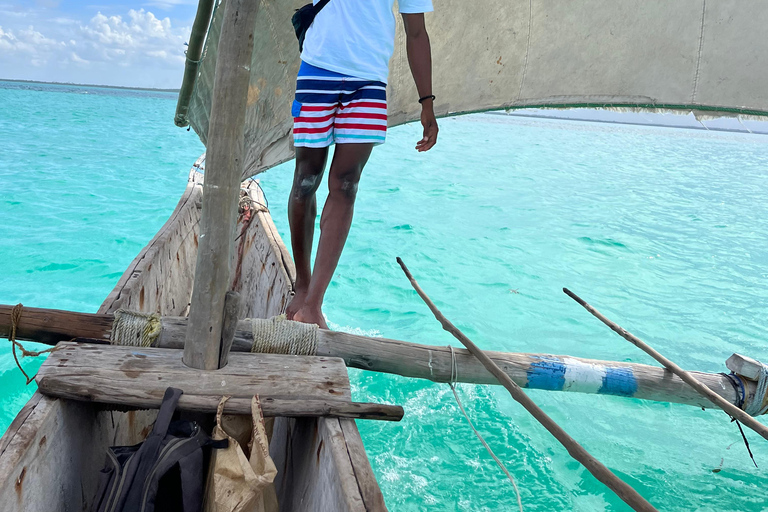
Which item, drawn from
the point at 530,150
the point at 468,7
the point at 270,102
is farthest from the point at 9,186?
the point at 530,150

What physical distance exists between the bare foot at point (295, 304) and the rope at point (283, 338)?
271mm

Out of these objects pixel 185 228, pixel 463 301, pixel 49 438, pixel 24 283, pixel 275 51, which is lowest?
pixel 24 283

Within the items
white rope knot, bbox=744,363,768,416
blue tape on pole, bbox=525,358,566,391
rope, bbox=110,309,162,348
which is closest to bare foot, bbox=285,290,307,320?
rope, bbox=110,309,162,348

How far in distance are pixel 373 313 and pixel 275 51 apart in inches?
115

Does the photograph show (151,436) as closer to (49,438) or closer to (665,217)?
(49,438)

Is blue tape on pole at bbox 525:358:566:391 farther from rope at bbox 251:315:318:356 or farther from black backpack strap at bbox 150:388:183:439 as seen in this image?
black backpack strap at bbox 150:388:183:439

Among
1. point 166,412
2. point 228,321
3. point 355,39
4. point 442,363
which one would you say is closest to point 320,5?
point 355,39

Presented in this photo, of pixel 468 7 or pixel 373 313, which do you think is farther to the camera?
pixel 373 313

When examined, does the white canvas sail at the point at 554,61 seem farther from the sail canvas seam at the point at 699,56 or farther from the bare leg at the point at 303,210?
the bare leg at the point at 303,210

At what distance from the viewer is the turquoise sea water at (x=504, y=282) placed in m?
2.97

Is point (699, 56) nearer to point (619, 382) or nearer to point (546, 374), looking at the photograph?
point (619, 382)

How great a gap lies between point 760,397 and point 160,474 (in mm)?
2130

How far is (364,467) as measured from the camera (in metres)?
1.06

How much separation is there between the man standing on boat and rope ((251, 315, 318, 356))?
21 centimetres
